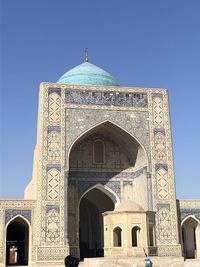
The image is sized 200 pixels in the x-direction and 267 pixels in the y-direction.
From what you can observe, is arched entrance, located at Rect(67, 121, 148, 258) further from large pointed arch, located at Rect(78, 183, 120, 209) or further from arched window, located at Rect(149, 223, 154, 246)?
arched window, located at Rect(149, 223, 154, 246)

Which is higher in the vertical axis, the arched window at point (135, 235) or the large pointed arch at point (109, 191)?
the large pointed arch at point (109, 191)

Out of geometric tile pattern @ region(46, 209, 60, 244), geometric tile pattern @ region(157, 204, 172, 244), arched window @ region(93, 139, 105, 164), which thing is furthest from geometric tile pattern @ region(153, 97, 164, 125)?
geometric tile pattern @ region(46, 209, 60, 244)

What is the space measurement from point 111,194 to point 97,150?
1732 mm

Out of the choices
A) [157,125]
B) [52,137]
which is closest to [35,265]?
[52,137]

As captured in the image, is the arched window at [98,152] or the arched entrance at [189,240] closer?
the arched window at [98,152]

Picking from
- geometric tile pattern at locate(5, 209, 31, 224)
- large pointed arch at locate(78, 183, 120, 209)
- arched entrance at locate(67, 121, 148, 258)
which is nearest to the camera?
geometric tile pattern at locate(5, 209, 31, 224)

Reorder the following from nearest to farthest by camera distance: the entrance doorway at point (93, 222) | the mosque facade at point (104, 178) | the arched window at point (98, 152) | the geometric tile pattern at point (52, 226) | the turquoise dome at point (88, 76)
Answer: the mosque facade at point (104, 178) < the geometric tile pattern at point (52, 226) < the arched window at point (98, 152) < the entrance doorway at point (93, 222) < the turquoise dome at point (88, 76)

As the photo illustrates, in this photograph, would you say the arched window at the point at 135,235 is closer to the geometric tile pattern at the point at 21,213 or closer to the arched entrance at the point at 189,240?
the geometric tile pattern at the point at 21,213

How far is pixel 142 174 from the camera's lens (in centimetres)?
1548

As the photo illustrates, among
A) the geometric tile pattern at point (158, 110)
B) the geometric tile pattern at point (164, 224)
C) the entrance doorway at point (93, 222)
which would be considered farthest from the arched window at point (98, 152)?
the geometric tile pattern at point (164, 224)

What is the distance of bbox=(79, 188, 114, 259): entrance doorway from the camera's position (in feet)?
56.2

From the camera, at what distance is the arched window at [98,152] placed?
1634 cm

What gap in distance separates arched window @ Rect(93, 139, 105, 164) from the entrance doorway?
121 cm

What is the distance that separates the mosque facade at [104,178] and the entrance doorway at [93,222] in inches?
2.4
